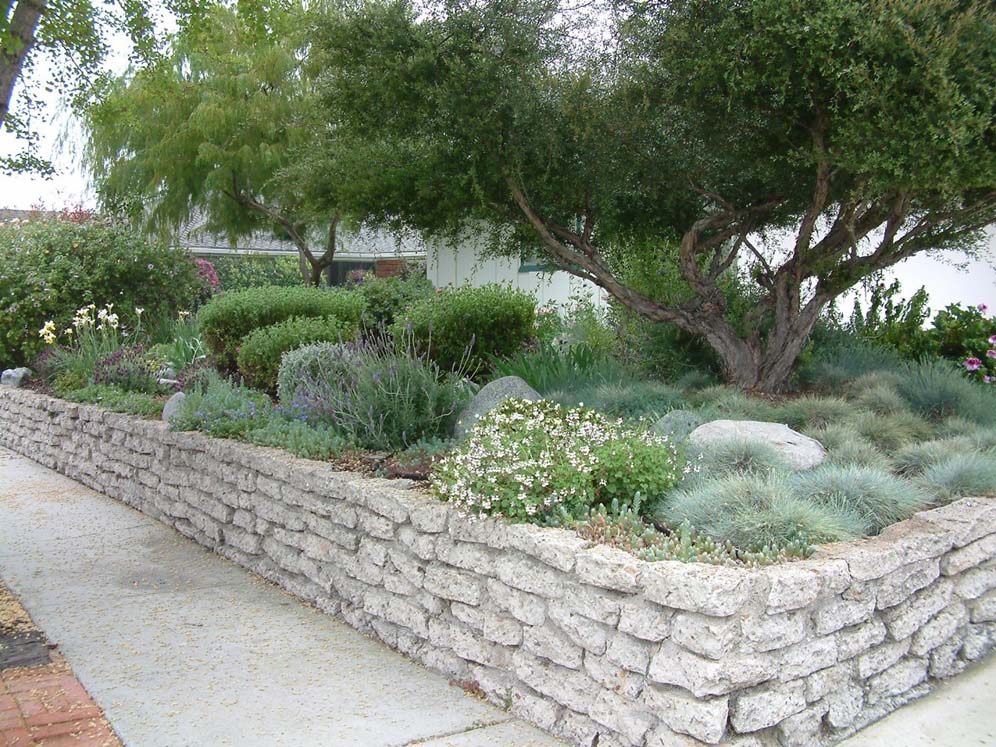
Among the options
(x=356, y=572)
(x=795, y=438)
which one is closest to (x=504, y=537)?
(x=356, y=572)

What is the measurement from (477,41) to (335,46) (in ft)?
3.33

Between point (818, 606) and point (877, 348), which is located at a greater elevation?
point (877, 348)

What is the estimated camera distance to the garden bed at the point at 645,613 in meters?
3.50

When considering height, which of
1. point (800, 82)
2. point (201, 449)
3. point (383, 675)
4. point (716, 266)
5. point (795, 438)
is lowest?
point (383, 675)

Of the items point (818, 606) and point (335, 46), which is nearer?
point (818, 606)

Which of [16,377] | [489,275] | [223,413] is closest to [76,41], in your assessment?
[223,413]

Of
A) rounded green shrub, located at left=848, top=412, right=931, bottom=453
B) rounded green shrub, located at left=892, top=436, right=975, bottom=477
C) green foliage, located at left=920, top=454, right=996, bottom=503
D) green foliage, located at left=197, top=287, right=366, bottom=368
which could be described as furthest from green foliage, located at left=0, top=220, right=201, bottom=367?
green foliage, located at left=920, top=454, right=996, bottom=503

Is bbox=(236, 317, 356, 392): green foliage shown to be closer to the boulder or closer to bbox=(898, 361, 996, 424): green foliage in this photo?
the boulder

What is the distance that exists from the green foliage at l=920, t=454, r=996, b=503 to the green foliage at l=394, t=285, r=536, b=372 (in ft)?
15.2

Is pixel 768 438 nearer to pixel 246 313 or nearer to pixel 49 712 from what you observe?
pixel 49 712

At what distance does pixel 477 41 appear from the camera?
6.50 metres

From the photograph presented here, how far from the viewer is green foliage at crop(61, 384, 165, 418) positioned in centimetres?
853

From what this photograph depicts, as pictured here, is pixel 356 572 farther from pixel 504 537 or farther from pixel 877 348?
pixel 877 348

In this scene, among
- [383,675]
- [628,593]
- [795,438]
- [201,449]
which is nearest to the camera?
[628,593]
